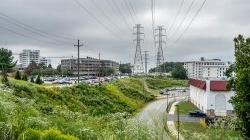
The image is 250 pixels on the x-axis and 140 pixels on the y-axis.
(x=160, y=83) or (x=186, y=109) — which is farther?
(x=160, y=83)

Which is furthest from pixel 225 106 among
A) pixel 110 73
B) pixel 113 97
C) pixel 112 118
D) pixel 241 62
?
pixel 110 73

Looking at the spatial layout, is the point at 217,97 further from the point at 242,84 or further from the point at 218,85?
the point at 242,84

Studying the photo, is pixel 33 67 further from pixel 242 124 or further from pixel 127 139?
pixel 127 139

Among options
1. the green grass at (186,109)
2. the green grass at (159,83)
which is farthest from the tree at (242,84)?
the green grass at (159,83)

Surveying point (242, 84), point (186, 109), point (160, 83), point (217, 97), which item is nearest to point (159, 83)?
point (160, 83)

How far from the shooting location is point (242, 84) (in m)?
29.9

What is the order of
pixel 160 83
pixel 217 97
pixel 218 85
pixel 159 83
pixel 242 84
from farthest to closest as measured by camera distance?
pixel 160 83
pixel 159 83
pixel 217 97
pixel 218 85
pixel 242 84

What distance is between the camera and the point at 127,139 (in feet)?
31.0

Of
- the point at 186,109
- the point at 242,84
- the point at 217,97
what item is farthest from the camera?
the point at 186,109

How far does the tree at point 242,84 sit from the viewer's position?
28.2m

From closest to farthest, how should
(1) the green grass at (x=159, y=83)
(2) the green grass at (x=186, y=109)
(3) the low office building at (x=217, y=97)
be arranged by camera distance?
(3) the low office building at (x=217, y=97)
(2) the green grass at (x=186, y=109)
(1) the green grass at (x=159, y=83)

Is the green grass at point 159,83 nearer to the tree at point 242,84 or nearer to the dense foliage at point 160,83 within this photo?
the dense foliage at point 160,83

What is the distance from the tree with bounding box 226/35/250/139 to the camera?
92.5 feet

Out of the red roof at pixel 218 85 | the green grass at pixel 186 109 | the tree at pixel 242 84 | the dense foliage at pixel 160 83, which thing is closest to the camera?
the tree at pixel 242 84
